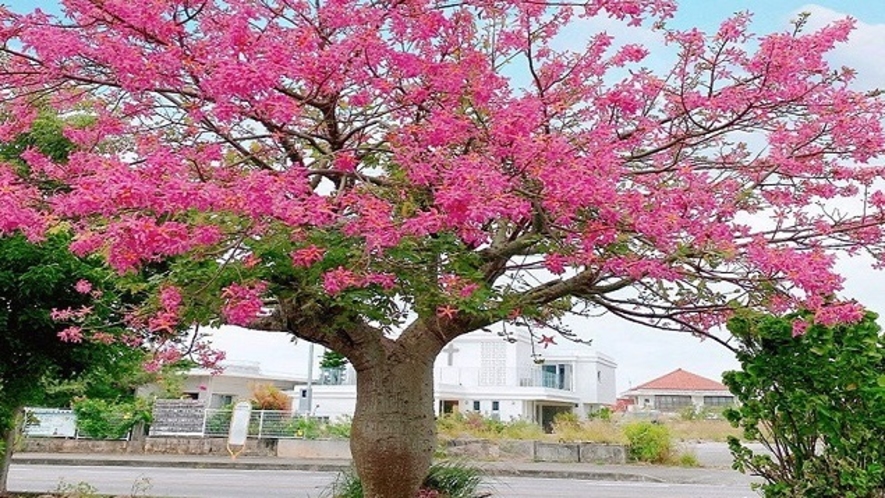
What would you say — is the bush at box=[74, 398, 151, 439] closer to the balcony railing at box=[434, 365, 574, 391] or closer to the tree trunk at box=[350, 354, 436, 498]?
the balcony railing at box=[434, 365, 574, 391]

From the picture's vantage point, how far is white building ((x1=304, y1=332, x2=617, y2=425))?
25980 mm

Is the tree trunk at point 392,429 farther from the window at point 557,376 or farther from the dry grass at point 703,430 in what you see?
the window at point 557,376

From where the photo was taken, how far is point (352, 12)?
167 inches

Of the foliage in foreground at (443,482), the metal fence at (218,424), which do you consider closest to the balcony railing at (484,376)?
the metal fence at (218,424)

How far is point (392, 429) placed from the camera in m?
5.43

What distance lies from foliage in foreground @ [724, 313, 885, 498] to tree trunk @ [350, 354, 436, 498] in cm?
211

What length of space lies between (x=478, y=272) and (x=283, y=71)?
5.41 feet

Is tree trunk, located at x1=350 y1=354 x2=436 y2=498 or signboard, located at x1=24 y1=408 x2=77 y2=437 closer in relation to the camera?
tree trunk, located at x1=350 y1=354 x2=436 y2=498

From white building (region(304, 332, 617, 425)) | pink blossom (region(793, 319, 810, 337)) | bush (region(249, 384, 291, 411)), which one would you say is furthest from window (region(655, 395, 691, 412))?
pink blossom (region(793, 319, 810, 337))

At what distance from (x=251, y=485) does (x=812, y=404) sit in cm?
985

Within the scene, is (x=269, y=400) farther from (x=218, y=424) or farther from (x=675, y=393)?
(x=675, y=393)

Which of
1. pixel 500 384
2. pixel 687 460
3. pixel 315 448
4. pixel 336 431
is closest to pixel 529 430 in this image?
pixel 687 460

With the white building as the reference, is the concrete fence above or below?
below

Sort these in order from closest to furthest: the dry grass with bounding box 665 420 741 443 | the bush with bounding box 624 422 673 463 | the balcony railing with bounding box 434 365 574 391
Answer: the bush with bounding box 624 422 673 463 < the dry grass with bounding box 665 420 741 443 < the balcony railing with bounding box 434 365 574 391
